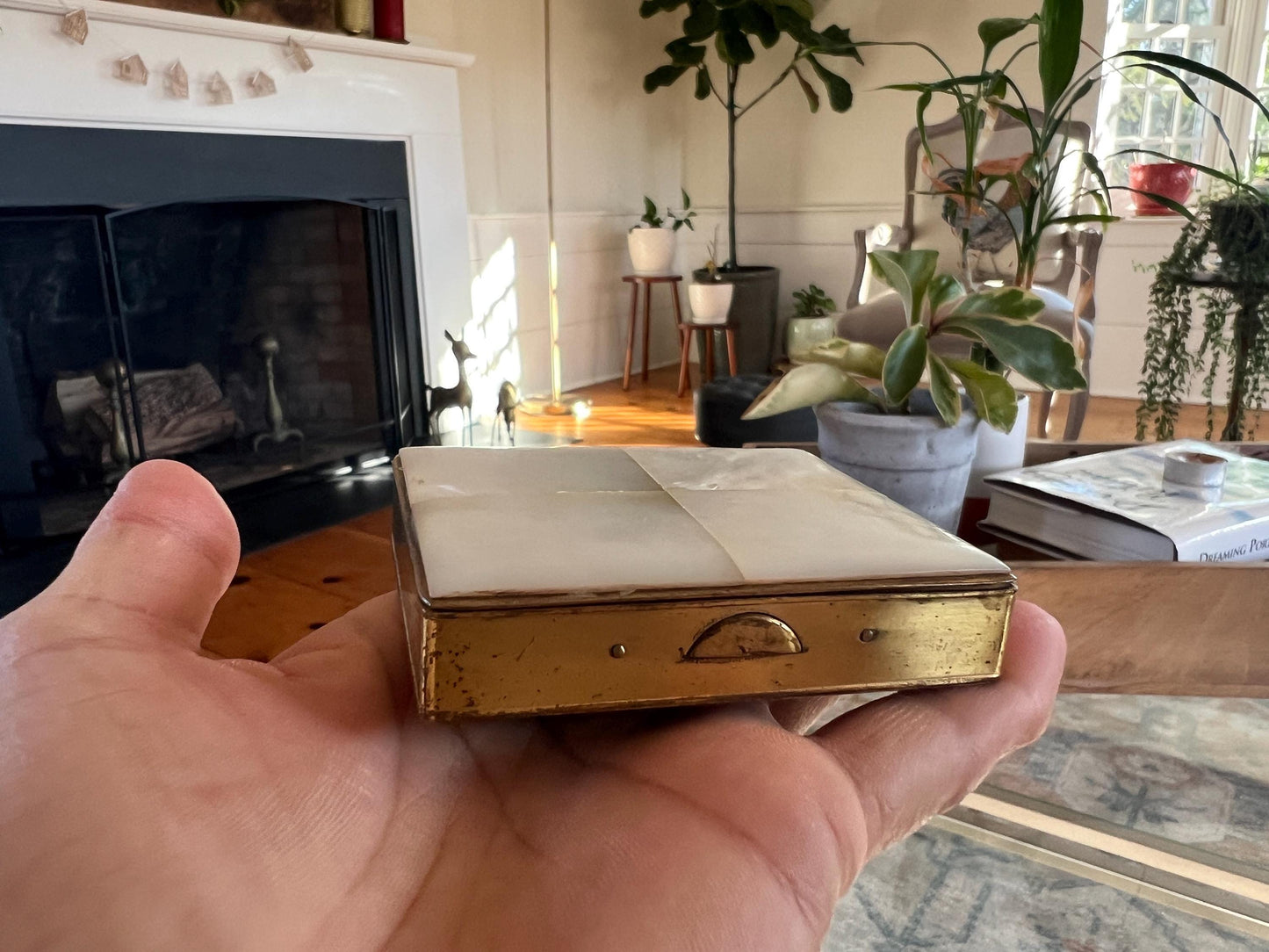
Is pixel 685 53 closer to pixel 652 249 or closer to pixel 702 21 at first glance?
pixel 702 21

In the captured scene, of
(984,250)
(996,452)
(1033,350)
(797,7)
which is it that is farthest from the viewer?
(797,7)

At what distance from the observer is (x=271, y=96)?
6.18 ft

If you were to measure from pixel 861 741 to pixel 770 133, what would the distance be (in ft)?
11.6

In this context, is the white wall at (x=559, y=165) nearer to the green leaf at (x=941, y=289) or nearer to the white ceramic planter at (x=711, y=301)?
the white ceramic planter at (x=711, y=301)

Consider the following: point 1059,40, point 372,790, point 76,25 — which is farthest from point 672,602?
point 76,25

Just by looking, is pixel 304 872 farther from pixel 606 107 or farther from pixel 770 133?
pixel 770 133

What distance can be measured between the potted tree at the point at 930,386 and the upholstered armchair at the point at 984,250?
141cm

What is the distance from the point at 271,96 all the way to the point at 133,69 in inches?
11.5

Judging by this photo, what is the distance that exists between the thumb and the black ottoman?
1.62 m

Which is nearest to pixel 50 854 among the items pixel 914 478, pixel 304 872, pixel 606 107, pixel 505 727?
pixel 304 872

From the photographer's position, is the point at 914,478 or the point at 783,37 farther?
the point at 783,37

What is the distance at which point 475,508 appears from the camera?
1.53 ft

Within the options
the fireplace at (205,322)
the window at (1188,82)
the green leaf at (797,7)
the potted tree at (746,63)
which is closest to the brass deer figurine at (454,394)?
the fireplace at (205,322)

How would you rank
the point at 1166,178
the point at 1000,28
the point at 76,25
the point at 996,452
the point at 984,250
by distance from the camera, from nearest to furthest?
1. the point at 1000,28
2. the point at 996,452
3. the point at 76,25
4. the point at 1166,178
5. the point at 984,250
